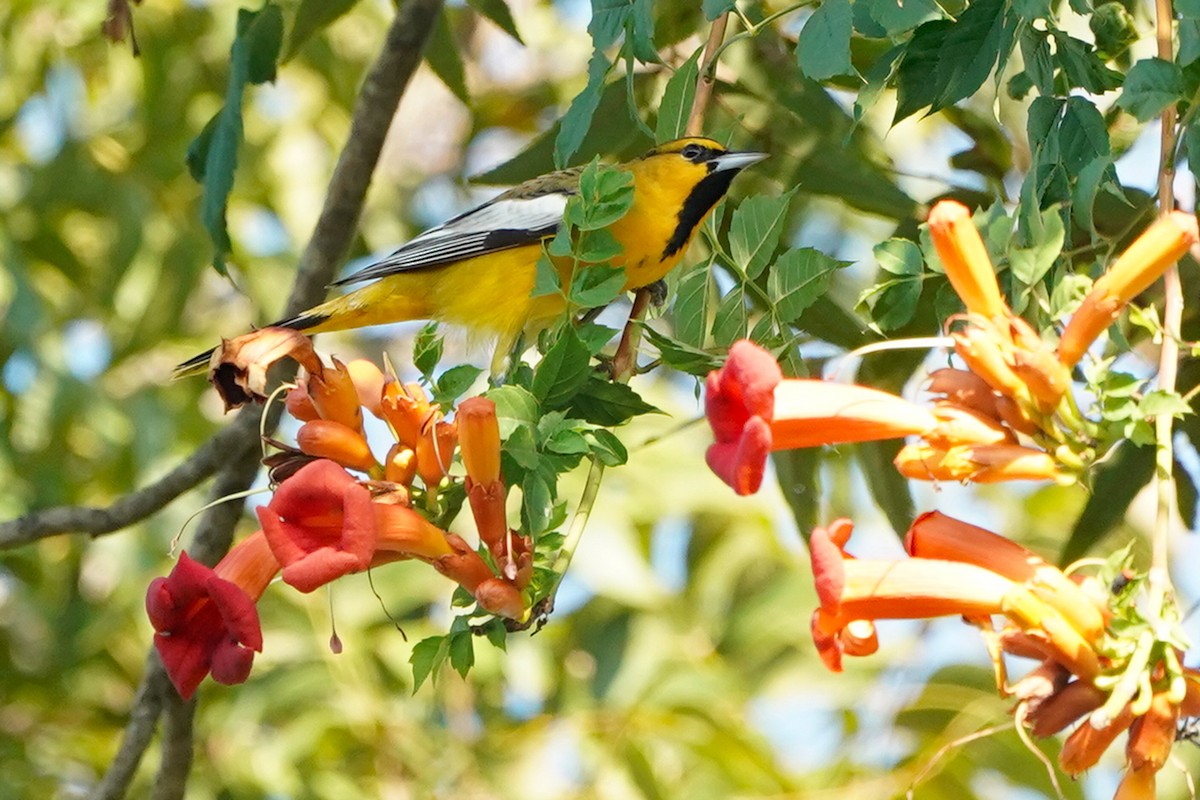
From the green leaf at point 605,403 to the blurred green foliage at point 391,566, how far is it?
1.11 meters

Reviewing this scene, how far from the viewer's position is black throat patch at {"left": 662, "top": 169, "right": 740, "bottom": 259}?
3785 mm

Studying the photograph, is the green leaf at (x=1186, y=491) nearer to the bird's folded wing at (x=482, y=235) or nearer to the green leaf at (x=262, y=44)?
the bird's folded wing at (x=482, y=235)

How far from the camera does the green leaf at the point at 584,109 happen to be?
230 cm

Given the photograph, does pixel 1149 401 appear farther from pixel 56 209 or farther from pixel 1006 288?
pixel 56 209

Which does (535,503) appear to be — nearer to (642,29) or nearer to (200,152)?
(642,29)

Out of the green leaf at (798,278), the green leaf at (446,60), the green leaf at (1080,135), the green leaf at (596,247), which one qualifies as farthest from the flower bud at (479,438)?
the green leaf at (446,60)

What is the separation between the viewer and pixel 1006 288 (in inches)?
85.4

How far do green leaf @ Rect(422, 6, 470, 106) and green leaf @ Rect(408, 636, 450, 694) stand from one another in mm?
2119

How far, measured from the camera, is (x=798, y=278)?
2.23 metres

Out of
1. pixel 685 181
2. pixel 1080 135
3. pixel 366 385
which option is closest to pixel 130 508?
pixel 685 181

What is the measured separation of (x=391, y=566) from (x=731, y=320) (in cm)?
281

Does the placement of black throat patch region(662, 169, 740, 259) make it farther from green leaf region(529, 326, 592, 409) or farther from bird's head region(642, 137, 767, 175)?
green leaf region(529, 326, 592, 409)

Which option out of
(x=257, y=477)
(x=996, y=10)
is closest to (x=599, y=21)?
(x=996, y=10)

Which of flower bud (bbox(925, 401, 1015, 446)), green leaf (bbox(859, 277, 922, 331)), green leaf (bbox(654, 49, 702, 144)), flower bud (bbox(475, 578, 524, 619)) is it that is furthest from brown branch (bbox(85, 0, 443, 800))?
flower bud (bbox(925, 401, 1015, 446))
